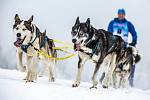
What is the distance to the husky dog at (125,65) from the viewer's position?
2529 millimetres

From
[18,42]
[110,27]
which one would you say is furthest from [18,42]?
[110,27]

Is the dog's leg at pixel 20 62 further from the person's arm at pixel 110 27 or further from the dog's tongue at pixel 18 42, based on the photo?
the person's arm at pixel 110 27

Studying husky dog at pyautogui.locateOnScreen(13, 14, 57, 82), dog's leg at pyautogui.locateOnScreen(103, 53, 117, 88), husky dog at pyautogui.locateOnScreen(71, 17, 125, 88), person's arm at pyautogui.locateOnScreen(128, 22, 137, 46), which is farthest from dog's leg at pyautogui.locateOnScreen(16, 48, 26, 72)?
person's arm at pyautogui.locateOnScreen(128, 22, 137, 46)

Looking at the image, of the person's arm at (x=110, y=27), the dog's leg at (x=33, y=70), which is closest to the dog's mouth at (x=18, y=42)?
the dog's leg at (x=33, y=70)

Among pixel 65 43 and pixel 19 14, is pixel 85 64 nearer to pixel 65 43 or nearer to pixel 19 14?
pixel 65 43

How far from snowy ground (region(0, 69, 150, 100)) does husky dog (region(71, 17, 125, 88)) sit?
0.14ft

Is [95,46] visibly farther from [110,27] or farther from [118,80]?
[118,80]

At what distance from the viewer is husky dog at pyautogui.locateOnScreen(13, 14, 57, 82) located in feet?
7.50

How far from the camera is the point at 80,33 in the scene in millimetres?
2221

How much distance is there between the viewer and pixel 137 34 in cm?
254

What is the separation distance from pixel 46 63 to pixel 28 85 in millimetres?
158

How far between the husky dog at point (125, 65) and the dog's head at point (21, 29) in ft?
1.63

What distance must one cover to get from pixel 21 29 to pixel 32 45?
123 mm
